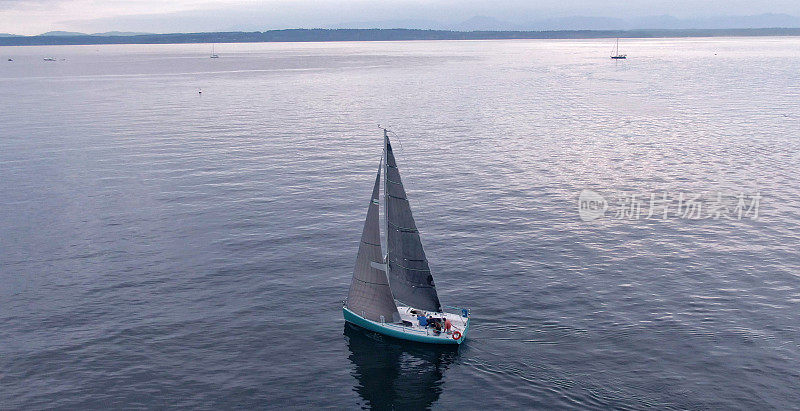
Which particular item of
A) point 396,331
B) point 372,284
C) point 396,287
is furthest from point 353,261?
point 396,331

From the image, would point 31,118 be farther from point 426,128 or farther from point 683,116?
point 683,116

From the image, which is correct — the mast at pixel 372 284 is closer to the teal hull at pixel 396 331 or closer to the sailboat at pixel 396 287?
the sailboat at pixel 396 287

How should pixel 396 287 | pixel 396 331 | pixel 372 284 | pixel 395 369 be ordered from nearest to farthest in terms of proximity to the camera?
pixel 395 369 < pixel 396 331 < pixel 372 284 < pixel 396 287

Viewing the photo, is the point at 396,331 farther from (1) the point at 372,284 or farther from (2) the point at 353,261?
(2) the point at 353,261

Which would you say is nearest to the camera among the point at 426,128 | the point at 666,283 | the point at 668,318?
the point at 668,318

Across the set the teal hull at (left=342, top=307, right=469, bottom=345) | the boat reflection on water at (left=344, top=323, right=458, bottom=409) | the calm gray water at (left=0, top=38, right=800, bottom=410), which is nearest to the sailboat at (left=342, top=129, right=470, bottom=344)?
the teal hull at (left=342, top=307, right=469, bottom=345)

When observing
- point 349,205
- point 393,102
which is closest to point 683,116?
point 393,102
